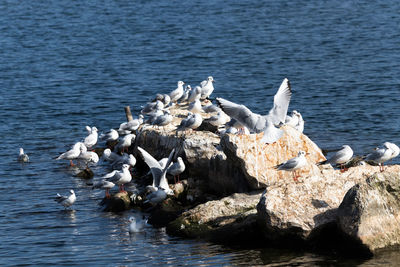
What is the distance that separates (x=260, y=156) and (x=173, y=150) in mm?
3051

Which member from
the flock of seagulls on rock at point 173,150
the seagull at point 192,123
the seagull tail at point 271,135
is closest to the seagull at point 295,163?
the flock of seagulls on rock at point 173,150

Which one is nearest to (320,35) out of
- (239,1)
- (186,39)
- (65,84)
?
(186,39)

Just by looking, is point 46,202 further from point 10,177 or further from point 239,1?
point 239,1

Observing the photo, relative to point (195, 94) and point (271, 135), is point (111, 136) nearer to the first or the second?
point (195, 94)

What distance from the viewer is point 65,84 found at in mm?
33344

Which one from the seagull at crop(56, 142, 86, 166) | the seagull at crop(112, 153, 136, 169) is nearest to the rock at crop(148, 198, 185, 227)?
the seagull at crop(112, 153, 136, 169)

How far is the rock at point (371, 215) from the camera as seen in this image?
13141 millimetres

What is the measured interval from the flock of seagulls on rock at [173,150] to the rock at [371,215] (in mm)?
1912

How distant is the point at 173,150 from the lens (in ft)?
59.6

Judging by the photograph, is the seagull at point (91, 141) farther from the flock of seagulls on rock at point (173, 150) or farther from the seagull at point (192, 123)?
the seagull at point (192, 123)

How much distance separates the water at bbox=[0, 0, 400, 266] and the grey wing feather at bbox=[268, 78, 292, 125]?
3.54 meters

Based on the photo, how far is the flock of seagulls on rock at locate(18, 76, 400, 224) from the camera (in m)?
16.5

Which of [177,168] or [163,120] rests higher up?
[163,120]

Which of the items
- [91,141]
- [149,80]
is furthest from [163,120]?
[149,80]
